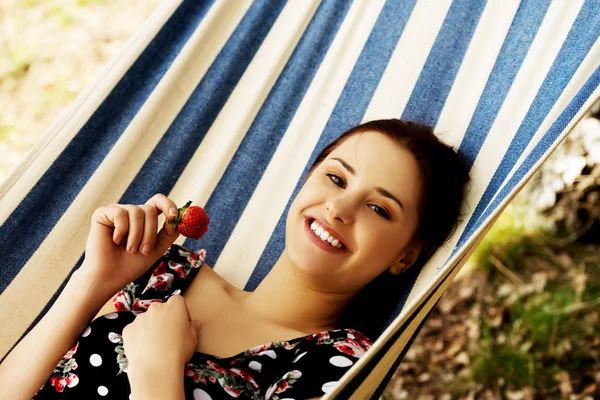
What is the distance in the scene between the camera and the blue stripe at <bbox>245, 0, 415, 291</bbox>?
2027 mm

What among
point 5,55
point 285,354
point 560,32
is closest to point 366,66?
point 560,32

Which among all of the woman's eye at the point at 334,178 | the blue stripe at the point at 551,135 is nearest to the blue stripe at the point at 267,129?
the woman's eye at the point at 334,178

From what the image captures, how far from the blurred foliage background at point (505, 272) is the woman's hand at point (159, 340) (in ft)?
4.55

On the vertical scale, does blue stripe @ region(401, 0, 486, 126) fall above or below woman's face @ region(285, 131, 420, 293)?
above

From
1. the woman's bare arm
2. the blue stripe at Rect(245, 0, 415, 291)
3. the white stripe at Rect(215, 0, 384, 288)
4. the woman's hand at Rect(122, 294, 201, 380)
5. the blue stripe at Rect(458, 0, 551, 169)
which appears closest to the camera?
the woman's hand at Rect(122, 294, 201, 380)

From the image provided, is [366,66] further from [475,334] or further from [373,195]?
[475,334]

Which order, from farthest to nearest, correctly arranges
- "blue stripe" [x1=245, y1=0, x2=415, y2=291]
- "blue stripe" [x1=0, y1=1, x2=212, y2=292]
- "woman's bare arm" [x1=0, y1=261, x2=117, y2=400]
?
"blue stripe" [x1=245, y1=0, x2=415, y2=291] → "blue stripe" [x1=0, y1=1, x2=212, y2=292] → "woman's bare arm" [x1=0, y1=261, x2=117, y2=400]

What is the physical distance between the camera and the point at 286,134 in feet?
6.78

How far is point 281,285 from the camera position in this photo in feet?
5.28

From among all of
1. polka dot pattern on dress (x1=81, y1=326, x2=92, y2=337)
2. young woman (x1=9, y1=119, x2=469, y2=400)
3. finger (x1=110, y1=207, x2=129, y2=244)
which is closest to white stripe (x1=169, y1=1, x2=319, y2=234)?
young woman (x1=9, y1=119, x2=469, y2=400)

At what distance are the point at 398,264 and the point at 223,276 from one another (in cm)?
55

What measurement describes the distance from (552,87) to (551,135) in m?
0.32

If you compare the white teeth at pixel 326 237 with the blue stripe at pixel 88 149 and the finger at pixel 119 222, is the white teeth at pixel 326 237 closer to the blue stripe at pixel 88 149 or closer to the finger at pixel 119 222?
the finger at pixel 119 222

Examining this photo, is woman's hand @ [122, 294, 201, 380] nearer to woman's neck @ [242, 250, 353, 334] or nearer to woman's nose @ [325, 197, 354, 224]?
woman's neck @ [242, 250, 353, 334]
